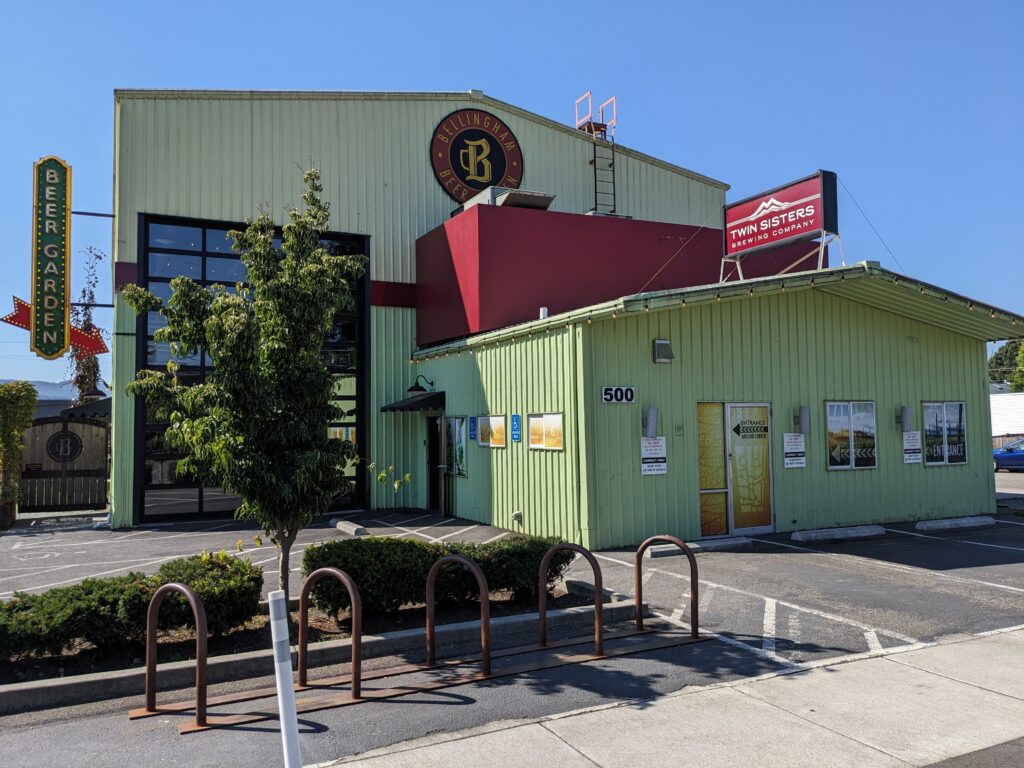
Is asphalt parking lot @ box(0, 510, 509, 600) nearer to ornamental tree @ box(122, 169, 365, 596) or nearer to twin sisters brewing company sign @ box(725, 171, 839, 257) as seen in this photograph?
ornamental tree @ box(122, 169, 365, 596)

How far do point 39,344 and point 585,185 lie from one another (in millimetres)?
14487

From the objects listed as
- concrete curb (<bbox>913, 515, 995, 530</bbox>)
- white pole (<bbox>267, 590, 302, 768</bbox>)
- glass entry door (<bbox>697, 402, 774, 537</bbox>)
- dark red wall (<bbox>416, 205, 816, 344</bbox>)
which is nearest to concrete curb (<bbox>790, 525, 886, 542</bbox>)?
glass entry door (<bbox>697, 402, 774, 537</bbox>)

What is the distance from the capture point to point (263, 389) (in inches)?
292

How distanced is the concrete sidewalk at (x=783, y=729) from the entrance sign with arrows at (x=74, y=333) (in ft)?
52.2

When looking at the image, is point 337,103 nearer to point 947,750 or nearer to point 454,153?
point 454,153

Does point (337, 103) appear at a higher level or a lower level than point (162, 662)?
higher

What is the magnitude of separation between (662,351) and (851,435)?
4.70m

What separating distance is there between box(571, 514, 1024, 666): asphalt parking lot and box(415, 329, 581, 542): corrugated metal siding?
151cm

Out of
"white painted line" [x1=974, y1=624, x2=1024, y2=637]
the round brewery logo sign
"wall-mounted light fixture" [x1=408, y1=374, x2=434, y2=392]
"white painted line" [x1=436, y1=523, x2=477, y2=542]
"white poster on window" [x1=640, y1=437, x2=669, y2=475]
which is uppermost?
the round brewery logo sign

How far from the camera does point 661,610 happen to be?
8.45 metres

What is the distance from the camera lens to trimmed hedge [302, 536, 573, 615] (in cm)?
746

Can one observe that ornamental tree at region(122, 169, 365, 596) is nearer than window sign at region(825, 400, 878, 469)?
Yes

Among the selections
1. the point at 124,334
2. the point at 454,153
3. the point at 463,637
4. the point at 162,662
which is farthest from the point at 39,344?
the point at 463,637

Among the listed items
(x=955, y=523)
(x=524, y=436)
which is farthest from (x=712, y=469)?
(x=955, y=523)
